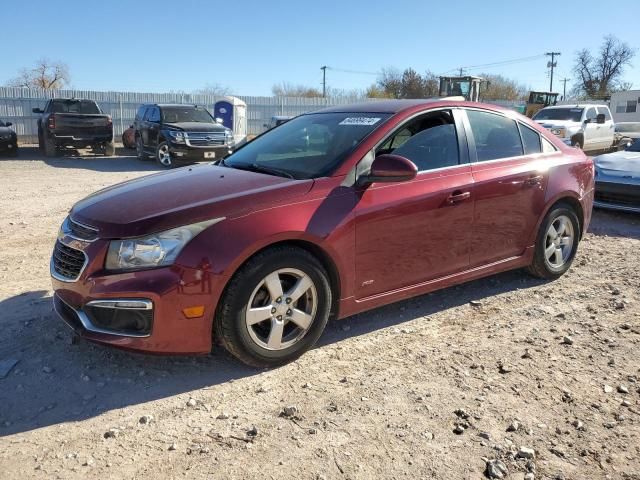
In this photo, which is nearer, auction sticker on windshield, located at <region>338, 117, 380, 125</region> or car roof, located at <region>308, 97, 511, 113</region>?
auction sticker on windshield, located at <region>338, 117, 380, 125</region>

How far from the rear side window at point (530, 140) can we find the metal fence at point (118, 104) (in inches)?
904

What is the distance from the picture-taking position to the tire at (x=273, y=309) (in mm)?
3291

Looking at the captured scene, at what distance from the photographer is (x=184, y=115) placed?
16.2m

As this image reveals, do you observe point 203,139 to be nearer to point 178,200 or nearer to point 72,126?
point 72,126

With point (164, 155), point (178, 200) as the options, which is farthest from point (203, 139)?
point (178, 200)

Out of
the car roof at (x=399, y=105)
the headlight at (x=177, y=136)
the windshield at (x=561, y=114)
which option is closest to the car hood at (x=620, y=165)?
the car roof at (x=399, y=105)

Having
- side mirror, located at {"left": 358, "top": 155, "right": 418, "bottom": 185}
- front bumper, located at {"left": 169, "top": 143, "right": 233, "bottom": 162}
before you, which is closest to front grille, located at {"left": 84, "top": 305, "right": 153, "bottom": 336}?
side mirror, located at {"left": 358, "top": 155, "right": 418, "bottom": 185}

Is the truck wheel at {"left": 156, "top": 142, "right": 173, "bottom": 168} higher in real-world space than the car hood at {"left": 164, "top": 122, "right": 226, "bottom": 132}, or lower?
lower

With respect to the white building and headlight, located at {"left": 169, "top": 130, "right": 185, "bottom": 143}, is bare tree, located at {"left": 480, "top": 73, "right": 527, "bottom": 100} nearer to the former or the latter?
the white building

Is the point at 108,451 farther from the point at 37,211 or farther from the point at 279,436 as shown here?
the point at 37,211

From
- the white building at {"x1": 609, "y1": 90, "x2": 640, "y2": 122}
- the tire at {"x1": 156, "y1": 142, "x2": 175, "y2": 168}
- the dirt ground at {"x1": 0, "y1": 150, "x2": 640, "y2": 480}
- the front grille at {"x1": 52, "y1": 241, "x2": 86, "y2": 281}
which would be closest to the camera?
the dirt ground at {"x1": 0, "y1": 150, "x2": 640, "y2": 480}

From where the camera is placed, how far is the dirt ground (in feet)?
8.65

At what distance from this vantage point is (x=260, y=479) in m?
2.51

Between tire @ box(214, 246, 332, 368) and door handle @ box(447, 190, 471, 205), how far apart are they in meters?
1.25
